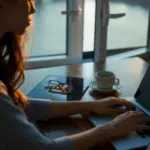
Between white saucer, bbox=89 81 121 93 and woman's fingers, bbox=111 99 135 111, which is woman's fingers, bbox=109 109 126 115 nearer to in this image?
woman's fingers, bbox=111 99 135 111

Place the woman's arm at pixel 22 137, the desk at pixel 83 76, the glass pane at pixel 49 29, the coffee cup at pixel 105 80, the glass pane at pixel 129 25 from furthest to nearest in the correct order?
the glass pane at pixel 129 25
the glass pane at pixel 49 29
the coffee cup at pixel 105 80
the desk at pixel 83 76
the woman's arm at pixel 22 137

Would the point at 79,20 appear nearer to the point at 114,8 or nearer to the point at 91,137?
the point at 114,8

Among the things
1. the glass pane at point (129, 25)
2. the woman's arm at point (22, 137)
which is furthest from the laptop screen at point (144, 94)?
the glass pane at point (129, 25)

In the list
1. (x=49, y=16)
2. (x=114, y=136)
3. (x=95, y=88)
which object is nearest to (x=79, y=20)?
(x=49, y=16)

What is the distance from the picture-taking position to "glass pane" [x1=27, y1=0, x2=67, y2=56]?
295 centimetres

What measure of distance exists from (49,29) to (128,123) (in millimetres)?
1904

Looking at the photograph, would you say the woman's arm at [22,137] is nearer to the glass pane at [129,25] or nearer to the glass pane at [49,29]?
the glass pane at [49,29]

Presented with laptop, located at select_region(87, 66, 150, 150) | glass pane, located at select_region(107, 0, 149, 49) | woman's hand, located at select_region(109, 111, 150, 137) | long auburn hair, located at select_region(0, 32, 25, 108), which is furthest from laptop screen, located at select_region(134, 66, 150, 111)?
glass pane, located at select_region(107, 0, 149, 49)

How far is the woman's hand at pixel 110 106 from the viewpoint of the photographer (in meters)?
1.42

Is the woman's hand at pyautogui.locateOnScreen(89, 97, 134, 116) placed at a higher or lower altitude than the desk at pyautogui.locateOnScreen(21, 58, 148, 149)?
higher

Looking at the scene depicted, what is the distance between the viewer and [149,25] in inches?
138

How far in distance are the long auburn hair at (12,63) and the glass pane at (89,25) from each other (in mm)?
1622

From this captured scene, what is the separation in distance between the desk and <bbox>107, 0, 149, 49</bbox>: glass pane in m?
1.14

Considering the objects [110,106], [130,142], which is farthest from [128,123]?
[110,106]
